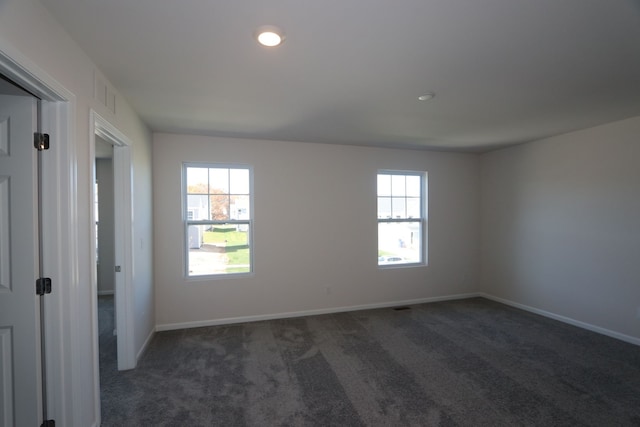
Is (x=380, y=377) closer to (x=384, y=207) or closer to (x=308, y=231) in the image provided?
(x=308, y=231)

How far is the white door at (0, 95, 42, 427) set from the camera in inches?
60.1

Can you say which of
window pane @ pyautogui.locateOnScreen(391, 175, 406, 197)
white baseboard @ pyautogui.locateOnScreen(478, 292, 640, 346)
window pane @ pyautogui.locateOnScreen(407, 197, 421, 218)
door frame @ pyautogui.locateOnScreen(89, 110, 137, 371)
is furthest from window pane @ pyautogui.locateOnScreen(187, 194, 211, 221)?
white baseboard @ pyautogui.locateOnScreen(478, 292, 640, 346)

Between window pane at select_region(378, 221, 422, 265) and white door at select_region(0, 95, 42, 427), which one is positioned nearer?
white door at select_region(0, 95, 42, 427)

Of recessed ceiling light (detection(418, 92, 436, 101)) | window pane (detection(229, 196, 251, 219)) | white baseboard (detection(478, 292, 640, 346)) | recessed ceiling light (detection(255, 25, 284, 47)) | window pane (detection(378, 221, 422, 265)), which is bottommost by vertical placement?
white baseboard (detection(478, 292, 640, 346))

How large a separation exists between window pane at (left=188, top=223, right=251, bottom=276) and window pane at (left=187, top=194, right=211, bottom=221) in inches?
5.1

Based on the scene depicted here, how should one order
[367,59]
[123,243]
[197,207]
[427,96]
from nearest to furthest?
[367,59] < [427,96] < [123,243] < [197,207]

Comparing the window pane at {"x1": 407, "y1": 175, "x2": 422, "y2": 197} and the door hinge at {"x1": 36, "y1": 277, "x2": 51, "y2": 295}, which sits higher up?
the window pane at {"x1": 407, "y1": 175, "x2": 422, "y2": 197}

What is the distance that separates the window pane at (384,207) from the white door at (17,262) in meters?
3.92

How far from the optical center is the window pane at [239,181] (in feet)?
13.1

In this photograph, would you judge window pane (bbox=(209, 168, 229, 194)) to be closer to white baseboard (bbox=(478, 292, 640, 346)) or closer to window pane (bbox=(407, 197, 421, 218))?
window pane (bbox=(407, 197, 421, 218))

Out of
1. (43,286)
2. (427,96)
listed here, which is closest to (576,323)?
(427,96)

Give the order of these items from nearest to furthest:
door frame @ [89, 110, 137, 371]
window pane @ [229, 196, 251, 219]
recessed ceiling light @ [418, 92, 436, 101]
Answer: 1. recessed ceiling light @ [418, 92, 436, 101]
2. door frame @ [89, 110, 137, 371]
3. window pane @ [229, 196, 251, 219]

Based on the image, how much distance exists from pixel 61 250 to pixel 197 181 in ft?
7.58

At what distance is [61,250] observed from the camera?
5.37ft
